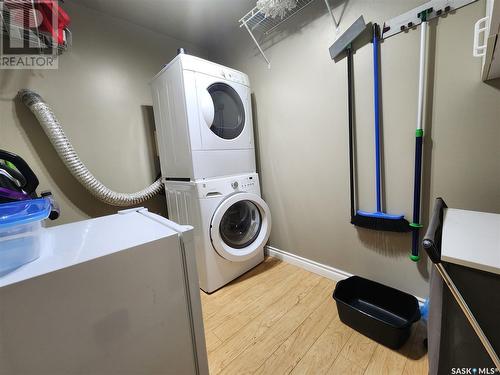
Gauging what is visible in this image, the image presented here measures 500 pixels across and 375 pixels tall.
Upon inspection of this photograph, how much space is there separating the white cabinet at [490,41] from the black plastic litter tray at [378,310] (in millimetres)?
1129

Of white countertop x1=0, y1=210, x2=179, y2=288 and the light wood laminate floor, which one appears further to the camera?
the light wood laminate floor

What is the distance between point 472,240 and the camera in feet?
2.22

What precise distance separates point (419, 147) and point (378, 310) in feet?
3.23

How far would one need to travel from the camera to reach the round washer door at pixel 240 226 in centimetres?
152

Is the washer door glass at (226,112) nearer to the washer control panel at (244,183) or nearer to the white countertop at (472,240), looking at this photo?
the washer control panel at (244,183)

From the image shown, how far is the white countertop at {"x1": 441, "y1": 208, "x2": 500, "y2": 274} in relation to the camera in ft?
1.88

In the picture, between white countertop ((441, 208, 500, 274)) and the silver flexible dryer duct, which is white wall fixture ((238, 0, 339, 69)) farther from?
the silver flexible dryer duct

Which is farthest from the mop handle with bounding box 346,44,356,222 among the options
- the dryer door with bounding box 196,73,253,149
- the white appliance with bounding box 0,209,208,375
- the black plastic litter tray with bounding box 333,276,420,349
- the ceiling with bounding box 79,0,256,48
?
the white appliance with bounding box 0,209,208,375

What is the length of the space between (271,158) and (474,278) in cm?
149

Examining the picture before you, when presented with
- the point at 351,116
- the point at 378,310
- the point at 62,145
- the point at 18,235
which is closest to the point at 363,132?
the point at 351,116

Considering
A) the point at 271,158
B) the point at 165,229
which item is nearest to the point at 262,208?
the point at 271,158

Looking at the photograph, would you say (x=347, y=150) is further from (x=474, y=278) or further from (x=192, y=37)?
(x=192, y=37)

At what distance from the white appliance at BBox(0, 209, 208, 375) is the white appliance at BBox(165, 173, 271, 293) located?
28.1 inches

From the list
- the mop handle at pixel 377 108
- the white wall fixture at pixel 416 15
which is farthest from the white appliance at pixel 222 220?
the white wall fixture at pixel 416 15
